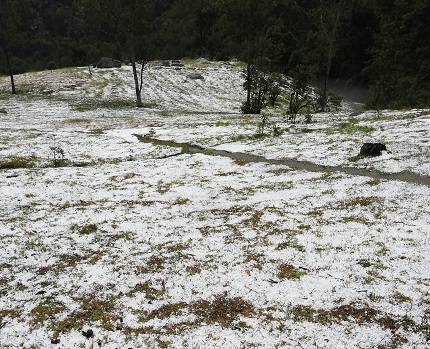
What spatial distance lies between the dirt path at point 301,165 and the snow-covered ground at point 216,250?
1.75 feet

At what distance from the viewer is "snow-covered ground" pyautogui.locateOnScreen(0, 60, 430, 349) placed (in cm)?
685

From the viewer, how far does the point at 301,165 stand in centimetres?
1886

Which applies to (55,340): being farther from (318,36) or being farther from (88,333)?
(318,36)

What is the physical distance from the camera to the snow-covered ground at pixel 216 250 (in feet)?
22.5

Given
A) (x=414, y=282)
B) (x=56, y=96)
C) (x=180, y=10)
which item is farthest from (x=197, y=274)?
(x=180, y=10)

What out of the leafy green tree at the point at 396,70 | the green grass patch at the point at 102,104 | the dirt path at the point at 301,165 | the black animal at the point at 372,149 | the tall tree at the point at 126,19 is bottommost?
the dirt path at the point at 301,165

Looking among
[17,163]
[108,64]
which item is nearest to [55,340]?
[17,163]

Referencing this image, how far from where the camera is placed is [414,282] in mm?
7836

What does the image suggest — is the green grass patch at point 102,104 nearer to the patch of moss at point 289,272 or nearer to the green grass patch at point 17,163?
the green grass patch at point 17,163

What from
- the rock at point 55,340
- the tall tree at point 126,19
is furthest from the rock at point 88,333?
the tall tree at point 126,19

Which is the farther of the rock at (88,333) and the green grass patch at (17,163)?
the green grass patch at (17,163)

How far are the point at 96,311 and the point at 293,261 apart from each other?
5281 mm

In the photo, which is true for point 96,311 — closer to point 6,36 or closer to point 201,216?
point 201,216

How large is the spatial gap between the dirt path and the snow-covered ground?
0.53 meters
